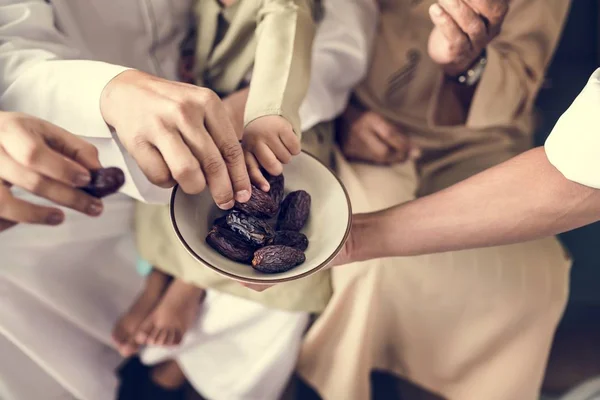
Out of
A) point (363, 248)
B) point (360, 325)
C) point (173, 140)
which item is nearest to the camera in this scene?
point (173, 140)

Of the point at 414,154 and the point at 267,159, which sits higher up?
the point at 267,159

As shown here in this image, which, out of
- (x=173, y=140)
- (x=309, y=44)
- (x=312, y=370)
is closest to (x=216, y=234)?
(x=173, y=140)

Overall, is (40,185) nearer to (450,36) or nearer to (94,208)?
(94,208)

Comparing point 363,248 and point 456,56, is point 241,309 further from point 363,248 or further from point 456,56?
point 456,56

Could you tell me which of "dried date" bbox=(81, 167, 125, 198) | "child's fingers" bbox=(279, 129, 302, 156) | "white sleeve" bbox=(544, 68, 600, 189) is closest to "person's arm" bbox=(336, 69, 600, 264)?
"white sleeve" bbox=(544, 68, 600, 189)

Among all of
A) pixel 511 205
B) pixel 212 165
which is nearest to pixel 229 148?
pixel 212 165

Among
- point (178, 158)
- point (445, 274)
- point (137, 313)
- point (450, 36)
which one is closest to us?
point (178, 158)
